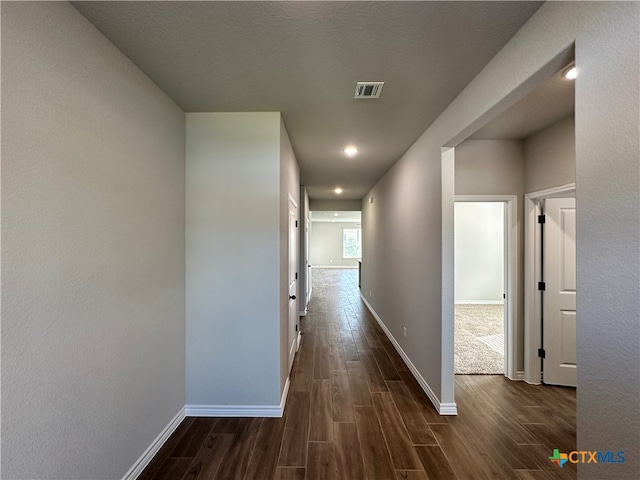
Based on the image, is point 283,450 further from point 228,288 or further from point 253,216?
point 253,216

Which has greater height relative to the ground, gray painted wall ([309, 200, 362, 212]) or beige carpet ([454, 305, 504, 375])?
gray painted wall ([309, 200, 362, 212])

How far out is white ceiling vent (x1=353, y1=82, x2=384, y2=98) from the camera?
180 cm

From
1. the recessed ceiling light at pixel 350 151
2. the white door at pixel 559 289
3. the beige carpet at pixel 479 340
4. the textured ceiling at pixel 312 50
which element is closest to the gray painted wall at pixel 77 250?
the textured ceiling at pixel 312 50

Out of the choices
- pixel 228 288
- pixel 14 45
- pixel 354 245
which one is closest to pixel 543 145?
pixel 228 288

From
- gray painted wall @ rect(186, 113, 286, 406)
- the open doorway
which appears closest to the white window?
the open doorway

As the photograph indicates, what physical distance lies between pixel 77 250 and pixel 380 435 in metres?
2.31

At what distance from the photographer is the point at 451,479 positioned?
165cm

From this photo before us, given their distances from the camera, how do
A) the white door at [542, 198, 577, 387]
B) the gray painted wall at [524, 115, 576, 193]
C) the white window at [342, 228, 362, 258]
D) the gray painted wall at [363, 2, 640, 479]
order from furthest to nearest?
the white window at [342, 228, 362, 258], the white door at [542, 198, 577, 387], the gray painted wall at [524, 115, 576, 193], the gray painted wall at [363, 2, 640, 479]

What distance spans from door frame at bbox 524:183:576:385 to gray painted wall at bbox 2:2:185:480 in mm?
3490

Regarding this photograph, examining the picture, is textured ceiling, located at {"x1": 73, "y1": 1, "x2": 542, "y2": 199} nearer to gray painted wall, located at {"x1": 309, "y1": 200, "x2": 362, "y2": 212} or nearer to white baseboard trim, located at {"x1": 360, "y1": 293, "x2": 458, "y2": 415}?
white baseboard trim, located at {"x1": 360, "y1": 293, "x2": 458, "y2": 415}

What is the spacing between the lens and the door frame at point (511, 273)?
289 centimetres

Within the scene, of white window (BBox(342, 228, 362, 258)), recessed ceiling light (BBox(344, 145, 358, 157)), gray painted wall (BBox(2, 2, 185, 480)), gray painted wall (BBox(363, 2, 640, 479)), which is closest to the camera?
gray painted wall (BBox(363, 2, 640, 479))

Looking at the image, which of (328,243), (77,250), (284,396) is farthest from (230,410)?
(328,243)

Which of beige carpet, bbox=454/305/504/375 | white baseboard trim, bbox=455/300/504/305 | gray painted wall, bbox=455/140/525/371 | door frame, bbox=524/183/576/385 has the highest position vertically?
gray painted wall, bbox=455/140/525/371
